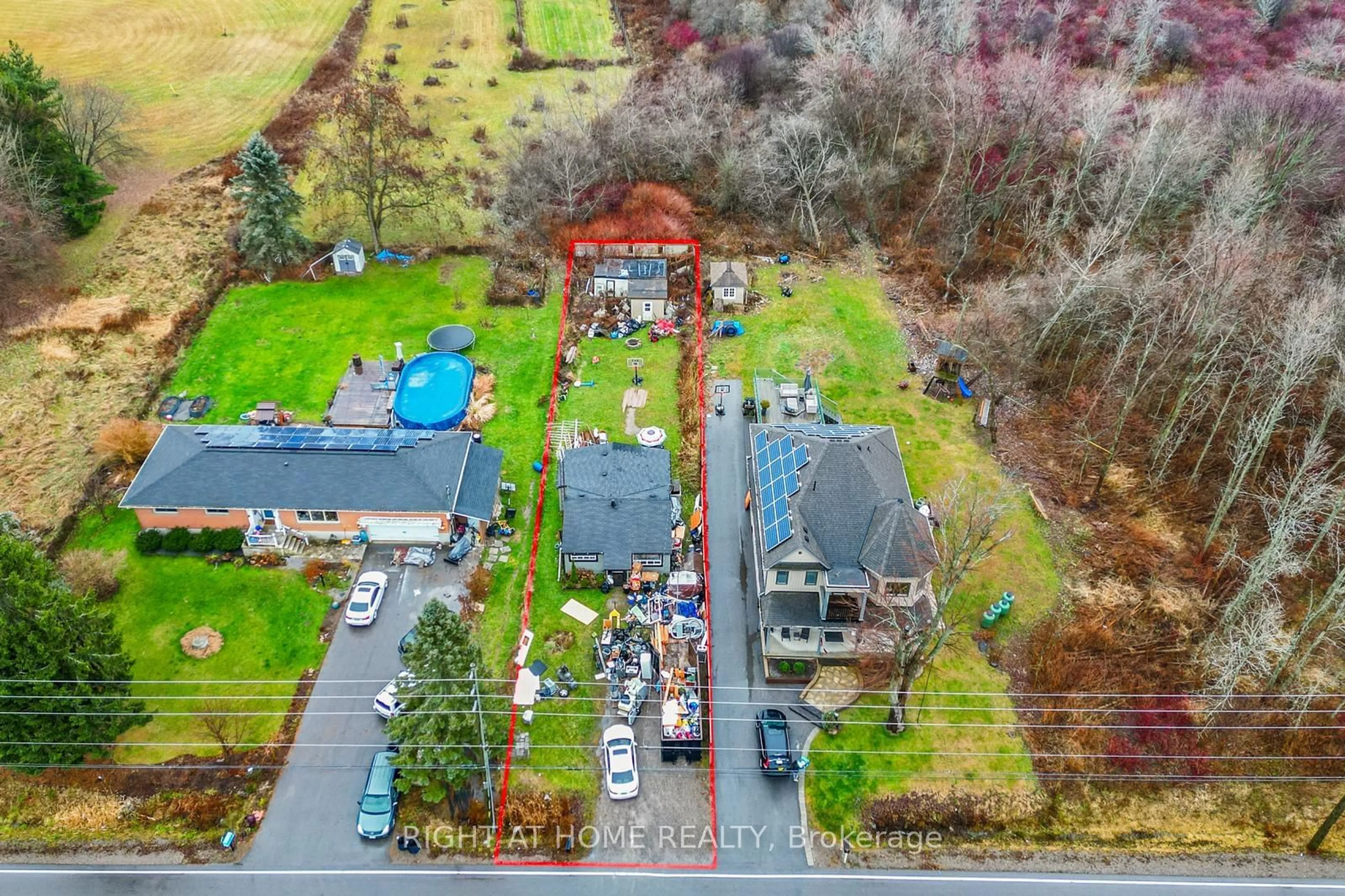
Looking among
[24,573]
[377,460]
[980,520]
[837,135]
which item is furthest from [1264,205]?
[24,573]

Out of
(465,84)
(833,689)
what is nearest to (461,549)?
(833,689)

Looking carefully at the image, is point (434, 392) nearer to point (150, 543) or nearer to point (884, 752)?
point (150, 543)

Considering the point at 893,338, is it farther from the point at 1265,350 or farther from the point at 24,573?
the point at 24,573

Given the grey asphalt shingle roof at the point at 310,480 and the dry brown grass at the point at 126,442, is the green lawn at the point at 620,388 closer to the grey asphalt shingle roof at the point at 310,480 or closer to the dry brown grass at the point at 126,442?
the grey asphalt shingle roof at the point at 310,480

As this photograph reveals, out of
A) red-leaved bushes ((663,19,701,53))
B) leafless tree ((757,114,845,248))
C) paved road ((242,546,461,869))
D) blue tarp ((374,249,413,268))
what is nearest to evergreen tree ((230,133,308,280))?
blue tarp ((374,249,413,268))

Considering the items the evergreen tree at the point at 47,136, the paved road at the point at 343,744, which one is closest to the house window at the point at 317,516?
the paved road at the point at 343,744

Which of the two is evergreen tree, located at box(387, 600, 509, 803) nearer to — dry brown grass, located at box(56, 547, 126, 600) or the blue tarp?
dry brown grass, located at box(56, 547, 126, 600)
